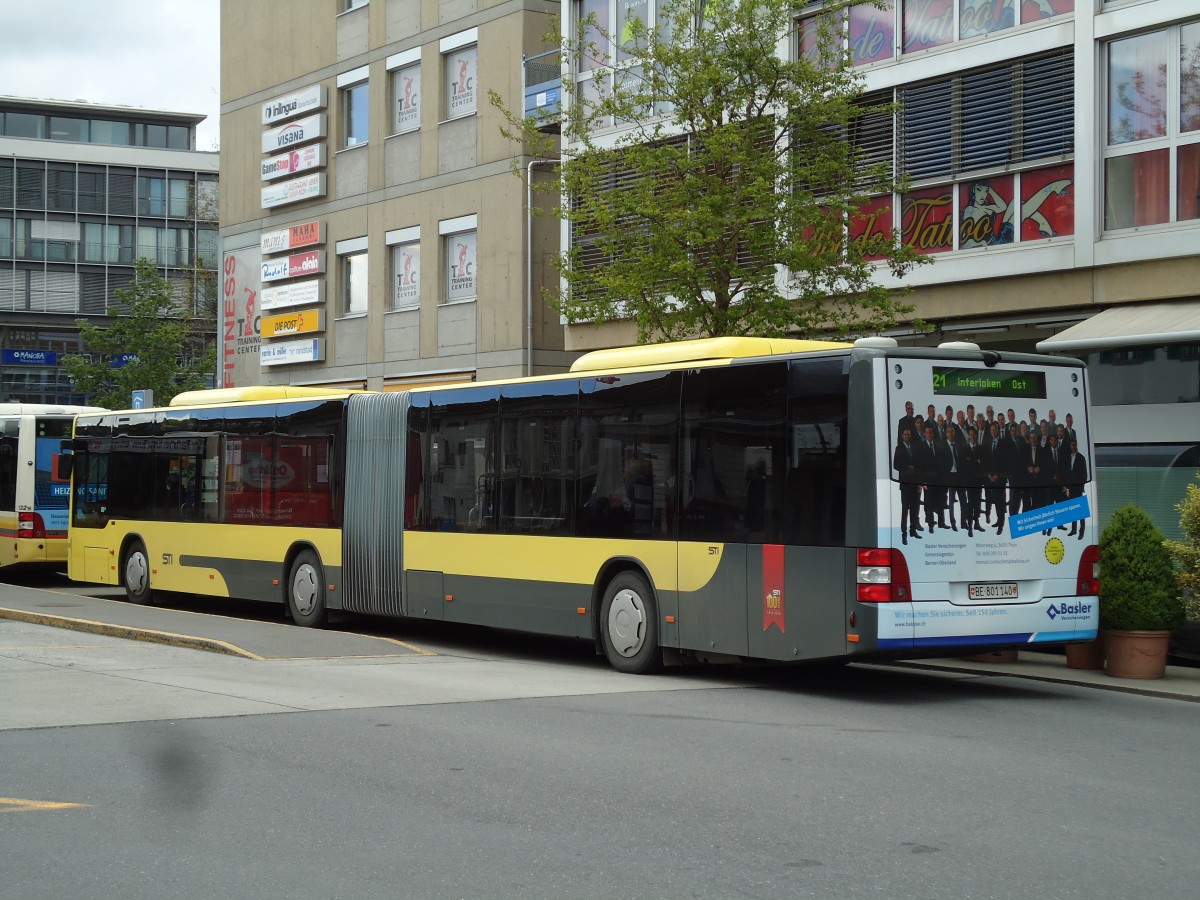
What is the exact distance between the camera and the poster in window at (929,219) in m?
21.9

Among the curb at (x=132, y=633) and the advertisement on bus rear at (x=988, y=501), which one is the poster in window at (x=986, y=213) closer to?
the advertisement on bus rear at (x=988, y=501)

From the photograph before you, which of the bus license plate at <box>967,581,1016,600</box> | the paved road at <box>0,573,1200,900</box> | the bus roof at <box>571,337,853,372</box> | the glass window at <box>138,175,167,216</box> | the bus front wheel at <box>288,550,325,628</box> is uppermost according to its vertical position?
the glass window at <box>138,175,167,216</box>

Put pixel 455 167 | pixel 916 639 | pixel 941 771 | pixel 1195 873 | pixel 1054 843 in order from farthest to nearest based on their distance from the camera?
1. pixel 455 167
2. pixel 916 639
3. pixel 941 771
4. pixel 1054 843
5. pixel 1195 873

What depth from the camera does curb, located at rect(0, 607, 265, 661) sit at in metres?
15.2

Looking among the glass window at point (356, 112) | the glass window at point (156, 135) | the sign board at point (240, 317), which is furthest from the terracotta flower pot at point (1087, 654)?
the glass window at point (156, 135)

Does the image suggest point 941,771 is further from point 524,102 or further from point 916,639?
point 524,102

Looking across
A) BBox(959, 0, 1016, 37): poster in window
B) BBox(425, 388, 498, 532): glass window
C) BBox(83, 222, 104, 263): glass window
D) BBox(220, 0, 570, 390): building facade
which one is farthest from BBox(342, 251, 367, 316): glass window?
BBox(83, 222, 104, 263): glass window

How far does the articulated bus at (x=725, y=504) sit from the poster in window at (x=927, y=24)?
9.54m

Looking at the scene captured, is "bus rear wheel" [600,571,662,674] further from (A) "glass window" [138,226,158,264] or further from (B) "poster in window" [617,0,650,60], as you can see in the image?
(A) "glass window" [138,226,158,264]

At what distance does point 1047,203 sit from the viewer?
2069cm

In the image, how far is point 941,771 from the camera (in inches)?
352

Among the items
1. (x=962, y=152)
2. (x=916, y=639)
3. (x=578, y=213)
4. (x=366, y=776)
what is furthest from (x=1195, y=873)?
(x=962, y=152)

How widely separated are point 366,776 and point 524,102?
2349 cm

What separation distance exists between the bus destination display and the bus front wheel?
924 centimetres
